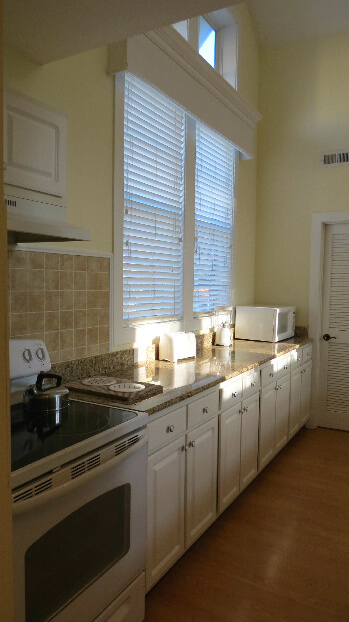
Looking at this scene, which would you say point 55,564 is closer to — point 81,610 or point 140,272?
point 81,610

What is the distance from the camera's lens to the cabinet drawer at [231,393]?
98.9 inches

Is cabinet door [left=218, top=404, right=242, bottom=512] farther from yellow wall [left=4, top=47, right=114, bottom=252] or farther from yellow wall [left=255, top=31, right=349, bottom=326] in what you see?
yellow wall [left=255, top=31, right=349, bottom=326]

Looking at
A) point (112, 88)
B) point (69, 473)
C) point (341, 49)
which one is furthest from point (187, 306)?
point (341, 49)

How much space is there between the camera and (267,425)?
324cm

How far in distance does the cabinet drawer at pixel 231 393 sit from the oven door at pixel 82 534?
33.6 inches

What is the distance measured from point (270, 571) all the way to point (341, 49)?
4.18 metres

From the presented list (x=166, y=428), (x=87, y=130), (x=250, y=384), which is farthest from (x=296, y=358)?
(x=87, y=130)

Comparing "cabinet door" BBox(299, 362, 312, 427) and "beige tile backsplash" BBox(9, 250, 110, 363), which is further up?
"beige tile backsplash" BBox(9, 250, 110, 363)

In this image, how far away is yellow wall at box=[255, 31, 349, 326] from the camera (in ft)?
13.4

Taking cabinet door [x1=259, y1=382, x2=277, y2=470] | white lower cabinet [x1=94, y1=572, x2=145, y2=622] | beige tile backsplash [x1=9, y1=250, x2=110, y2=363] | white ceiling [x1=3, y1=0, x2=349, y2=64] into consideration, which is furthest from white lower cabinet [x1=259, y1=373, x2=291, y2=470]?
white ceiling [x1=3, y1=0, x2=349, y2=64]

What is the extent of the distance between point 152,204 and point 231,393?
1.25 meters

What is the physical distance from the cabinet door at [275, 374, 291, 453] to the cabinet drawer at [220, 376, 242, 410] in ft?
2.59

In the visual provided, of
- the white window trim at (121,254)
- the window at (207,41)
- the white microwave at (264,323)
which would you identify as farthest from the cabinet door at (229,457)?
the window at (207,41)

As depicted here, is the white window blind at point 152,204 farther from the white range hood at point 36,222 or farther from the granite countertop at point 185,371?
the white range hood at point 36,222
